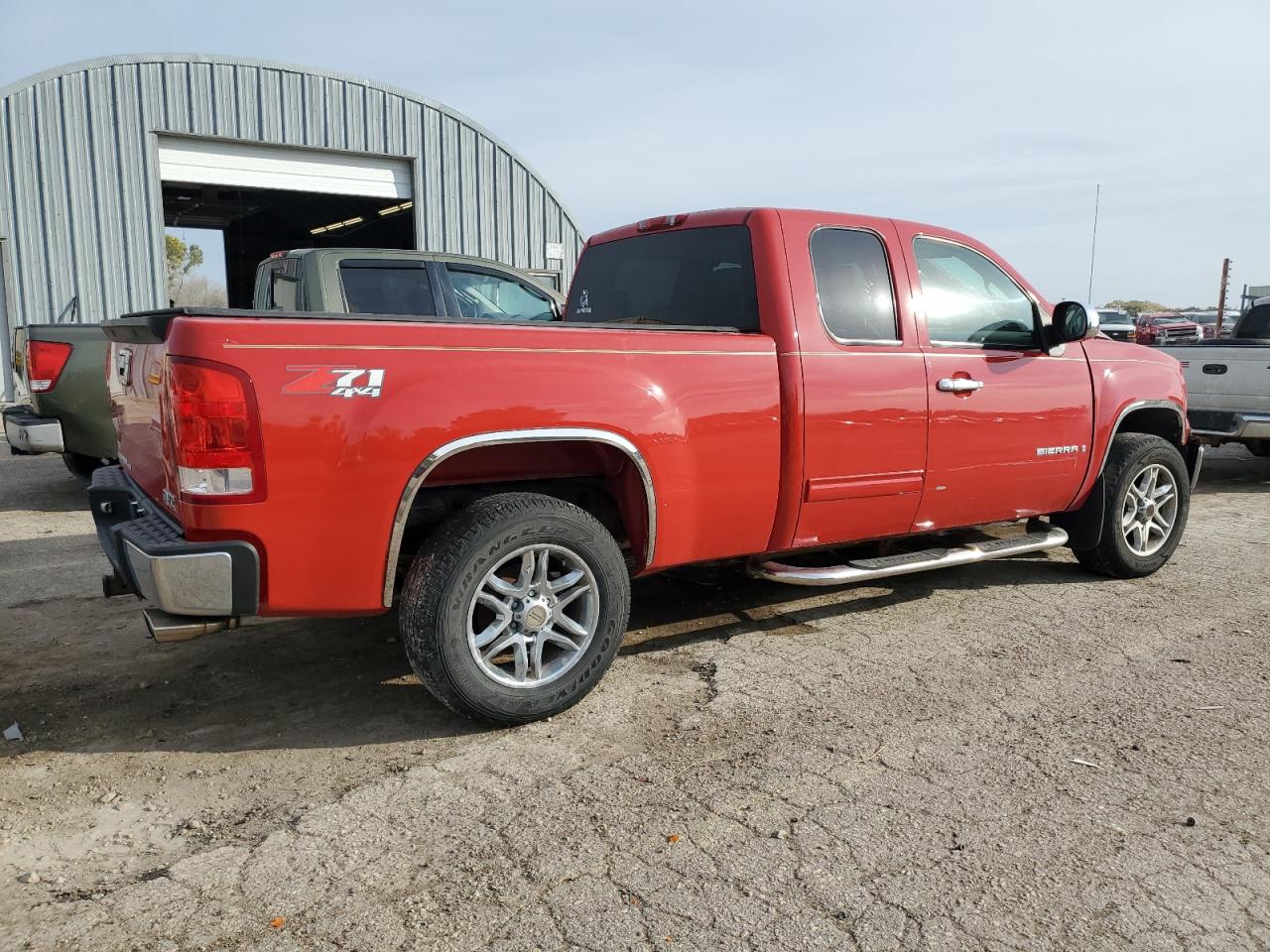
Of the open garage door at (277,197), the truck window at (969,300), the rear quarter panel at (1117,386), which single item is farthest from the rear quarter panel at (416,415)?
the open garage door at (277,197)

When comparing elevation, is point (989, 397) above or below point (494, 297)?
below

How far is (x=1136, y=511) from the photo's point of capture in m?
5.46

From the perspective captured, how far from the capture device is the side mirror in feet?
15.8

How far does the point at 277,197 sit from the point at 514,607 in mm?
24277

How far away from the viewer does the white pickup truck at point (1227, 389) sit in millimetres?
8625

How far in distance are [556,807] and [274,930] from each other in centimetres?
87

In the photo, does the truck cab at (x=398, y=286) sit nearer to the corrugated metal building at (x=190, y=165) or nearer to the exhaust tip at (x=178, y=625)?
the exhaust tip at (x=178, y=625)

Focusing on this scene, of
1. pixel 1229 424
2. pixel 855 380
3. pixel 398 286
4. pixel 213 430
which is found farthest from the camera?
pixel 1229 424

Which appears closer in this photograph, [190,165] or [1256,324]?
[1256,324]

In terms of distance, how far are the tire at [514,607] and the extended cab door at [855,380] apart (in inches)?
42.4

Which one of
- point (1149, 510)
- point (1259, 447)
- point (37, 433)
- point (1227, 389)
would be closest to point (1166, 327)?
point (1259, 447)

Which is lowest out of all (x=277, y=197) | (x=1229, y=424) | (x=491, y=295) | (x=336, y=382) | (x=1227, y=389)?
(x=1229, y=424)

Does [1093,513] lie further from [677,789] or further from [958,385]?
[677,789]

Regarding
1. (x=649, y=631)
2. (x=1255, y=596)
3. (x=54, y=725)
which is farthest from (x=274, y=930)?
(x=1255, y=596)
